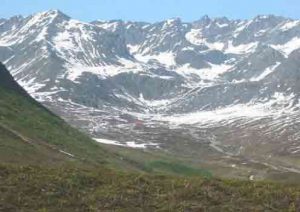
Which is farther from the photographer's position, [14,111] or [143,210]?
[14,111]

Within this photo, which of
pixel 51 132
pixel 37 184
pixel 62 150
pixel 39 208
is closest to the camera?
pixel 39 208

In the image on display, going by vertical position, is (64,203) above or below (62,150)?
below

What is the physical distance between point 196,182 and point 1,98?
140 m

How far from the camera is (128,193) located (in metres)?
41.2

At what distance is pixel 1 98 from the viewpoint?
583 feet

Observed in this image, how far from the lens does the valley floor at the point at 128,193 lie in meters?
38.8

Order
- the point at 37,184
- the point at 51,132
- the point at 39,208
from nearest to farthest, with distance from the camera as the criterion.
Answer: the point at 39,208
the point at 37,184
the point at 51,132

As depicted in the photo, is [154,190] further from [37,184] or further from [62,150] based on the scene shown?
[62,150]

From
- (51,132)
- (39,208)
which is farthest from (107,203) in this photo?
(51,132)

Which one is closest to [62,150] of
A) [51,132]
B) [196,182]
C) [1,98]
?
[51,132]

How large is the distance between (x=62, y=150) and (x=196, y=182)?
350 feet

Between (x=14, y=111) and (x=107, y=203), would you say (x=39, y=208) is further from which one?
(x=14, y=111)

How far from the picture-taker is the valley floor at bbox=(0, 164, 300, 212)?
38.8 metres

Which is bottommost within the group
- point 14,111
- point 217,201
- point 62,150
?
point 217,201
